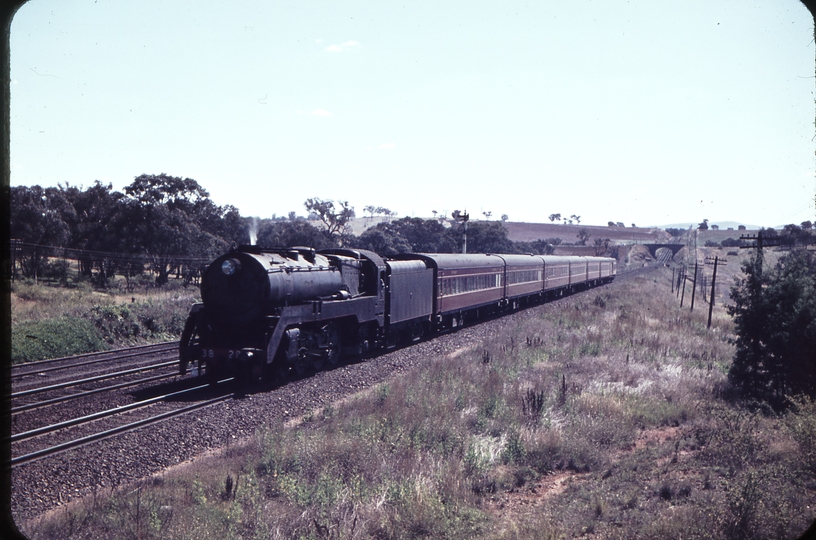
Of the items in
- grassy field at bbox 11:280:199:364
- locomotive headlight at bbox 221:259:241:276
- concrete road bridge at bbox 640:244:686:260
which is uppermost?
locomotive headlight at bbox 221:259:241:276

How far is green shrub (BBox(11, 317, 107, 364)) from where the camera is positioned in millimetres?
18438

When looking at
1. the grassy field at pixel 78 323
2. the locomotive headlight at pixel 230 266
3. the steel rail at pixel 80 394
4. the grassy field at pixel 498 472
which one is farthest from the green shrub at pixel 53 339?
the grassy field at pixel 498 472

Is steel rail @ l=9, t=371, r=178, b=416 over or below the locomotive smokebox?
below

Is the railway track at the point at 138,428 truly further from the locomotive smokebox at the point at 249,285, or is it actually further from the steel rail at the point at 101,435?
the locomotive smokebox at the point at 249,285

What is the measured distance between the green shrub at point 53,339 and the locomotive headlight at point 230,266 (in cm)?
862

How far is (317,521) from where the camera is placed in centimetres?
648

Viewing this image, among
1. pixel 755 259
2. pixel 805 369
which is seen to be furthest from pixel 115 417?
pixel 755 259

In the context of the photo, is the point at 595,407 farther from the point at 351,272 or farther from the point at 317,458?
the point at 351,272

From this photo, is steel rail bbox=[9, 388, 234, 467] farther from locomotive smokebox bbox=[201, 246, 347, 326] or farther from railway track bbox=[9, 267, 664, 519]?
locomotive smokebox bbox=[201, 246, 347, 326]

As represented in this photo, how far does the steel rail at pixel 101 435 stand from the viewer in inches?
353

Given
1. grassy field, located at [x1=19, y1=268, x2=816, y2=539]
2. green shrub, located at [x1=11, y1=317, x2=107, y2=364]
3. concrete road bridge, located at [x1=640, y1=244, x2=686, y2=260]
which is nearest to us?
grassy field, located at [x1=19, y1=268, x2=816, y2=539]

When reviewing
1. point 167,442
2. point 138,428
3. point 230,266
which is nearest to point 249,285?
point 230,266

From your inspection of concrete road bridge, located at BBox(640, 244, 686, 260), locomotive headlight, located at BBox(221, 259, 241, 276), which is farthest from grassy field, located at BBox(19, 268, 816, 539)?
concrete road bridge, located at BBox(640, 244, 686, 260)

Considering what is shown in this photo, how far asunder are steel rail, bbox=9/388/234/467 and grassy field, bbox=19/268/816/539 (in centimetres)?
235
